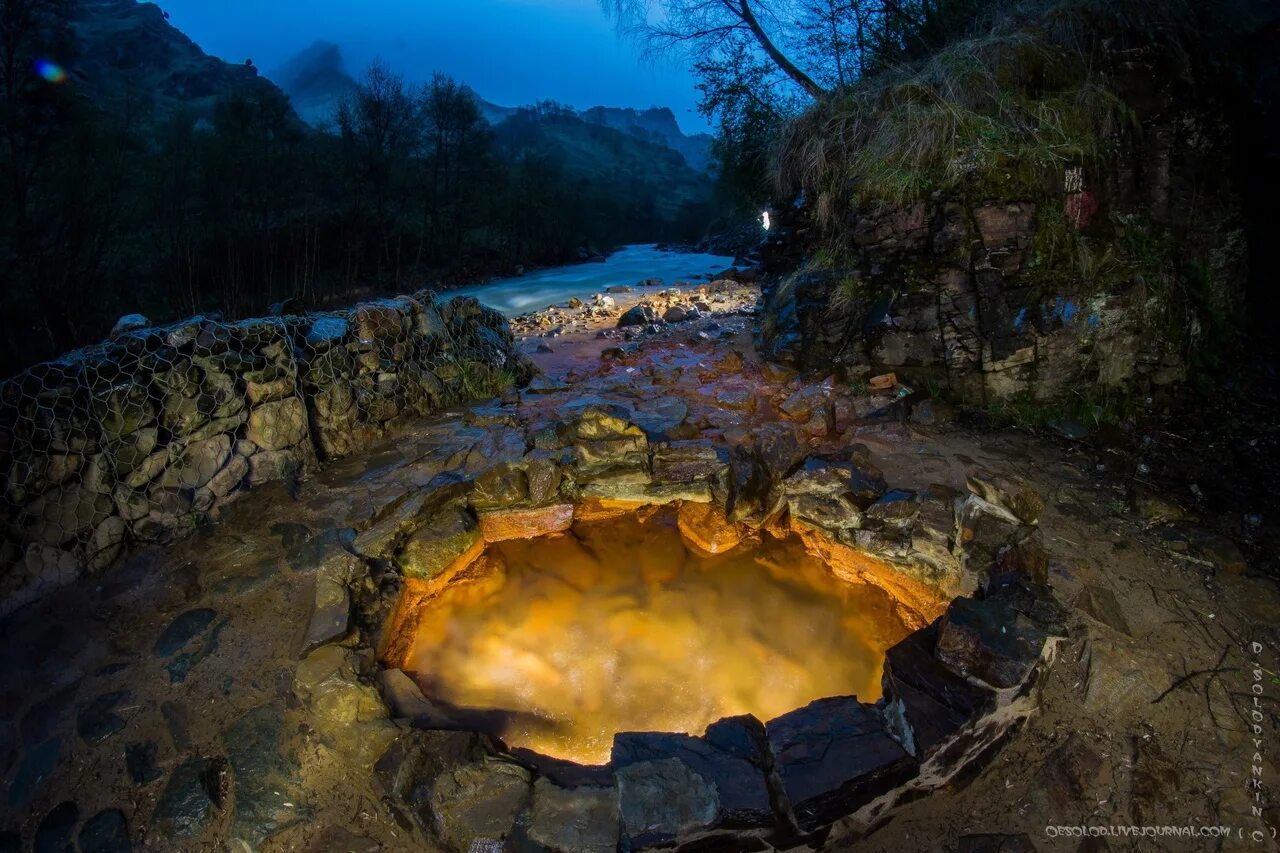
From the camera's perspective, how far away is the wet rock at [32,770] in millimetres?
2244

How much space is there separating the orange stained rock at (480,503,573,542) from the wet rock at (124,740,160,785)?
1.97 meters

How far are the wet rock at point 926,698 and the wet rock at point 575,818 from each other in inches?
49.0

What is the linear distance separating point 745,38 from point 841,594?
9288 mm

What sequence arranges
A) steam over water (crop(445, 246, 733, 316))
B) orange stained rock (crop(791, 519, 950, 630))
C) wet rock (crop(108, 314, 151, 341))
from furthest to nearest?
steam over water (crop(445, 246, 733, 316))
wet rock (crop(108, 314, 151, 341))
orange stained rock (crop(791, 519, 950, 630))

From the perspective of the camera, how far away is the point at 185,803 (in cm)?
229

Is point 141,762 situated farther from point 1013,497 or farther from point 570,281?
point 570,281

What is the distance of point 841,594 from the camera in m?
3.50

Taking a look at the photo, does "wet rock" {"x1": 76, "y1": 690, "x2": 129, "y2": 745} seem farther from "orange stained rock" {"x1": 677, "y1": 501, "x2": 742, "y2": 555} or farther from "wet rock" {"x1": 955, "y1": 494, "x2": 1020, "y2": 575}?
"wet rock" {"x1": 955, "y1": 494, "x2": 1020, "y2": 575}

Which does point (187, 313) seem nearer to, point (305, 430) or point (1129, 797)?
point (305, 430)

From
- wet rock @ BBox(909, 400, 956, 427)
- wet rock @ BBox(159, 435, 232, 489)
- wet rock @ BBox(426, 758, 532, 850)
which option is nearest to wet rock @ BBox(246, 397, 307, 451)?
wet rock @ BBox(159, 435, 232, 489)

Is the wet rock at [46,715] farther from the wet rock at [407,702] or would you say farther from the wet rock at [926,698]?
the wet rock at [926,698]

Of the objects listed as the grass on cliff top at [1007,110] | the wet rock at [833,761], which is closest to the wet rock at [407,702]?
the wet rock at [833,761]

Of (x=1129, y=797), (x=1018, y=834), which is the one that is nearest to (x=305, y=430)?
(x=1018, y=834)

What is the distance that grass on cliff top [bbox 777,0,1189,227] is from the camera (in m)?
4.62
